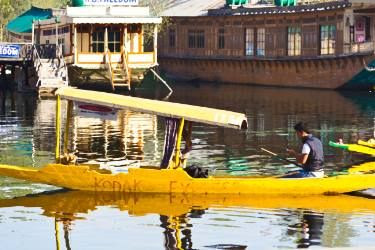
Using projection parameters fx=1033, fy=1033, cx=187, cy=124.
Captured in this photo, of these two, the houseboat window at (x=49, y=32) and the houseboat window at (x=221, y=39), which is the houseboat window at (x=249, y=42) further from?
the houseboat window at (x=49, y=32)

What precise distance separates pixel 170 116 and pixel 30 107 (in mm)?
29581

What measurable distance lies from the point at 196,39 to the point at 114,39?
23.6 metres

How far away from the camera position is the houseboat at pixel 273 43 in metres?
70.8

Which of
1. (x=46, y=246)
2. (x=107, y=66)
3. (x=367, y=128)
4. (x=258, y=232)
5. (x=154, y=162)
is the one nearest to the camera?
(x=46, y=246)

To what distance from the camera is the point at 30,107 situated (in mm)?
52625

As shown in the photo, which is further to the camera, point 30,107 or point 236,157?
point 30,107

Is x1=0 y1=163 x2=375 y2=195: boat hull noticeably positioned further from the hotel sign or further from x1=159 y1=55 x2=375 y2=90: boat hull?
x1=159 y1=55 x2=375 y2=90: boat hull

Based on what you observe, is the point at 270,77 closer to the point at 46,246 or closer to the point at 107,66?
the point at 107,66

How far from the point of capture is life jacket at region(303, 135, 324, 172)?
77.7ft

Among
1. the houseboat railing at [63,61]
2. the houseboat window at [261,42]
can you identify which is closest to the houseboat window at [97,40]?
the houseboat railing at [63,61]

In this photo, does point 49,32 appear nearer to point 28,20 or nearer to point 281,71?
point 28,20

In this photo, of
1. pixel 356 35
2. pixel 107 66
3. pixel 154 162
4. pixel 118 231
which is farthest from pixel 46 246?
pixel 356 35

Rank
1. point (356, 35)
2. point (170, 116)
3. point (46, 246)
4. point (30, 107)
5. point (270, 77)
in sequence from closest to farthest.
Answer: point (46, 246) → point (170, 116) → point (30, 107) → point (356, 35) → point (270, 77)

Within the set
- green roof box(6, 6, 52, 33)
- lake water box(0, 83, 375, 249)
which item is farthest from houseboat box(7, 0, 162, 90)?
lake water box(0, 83, 375, 249)
